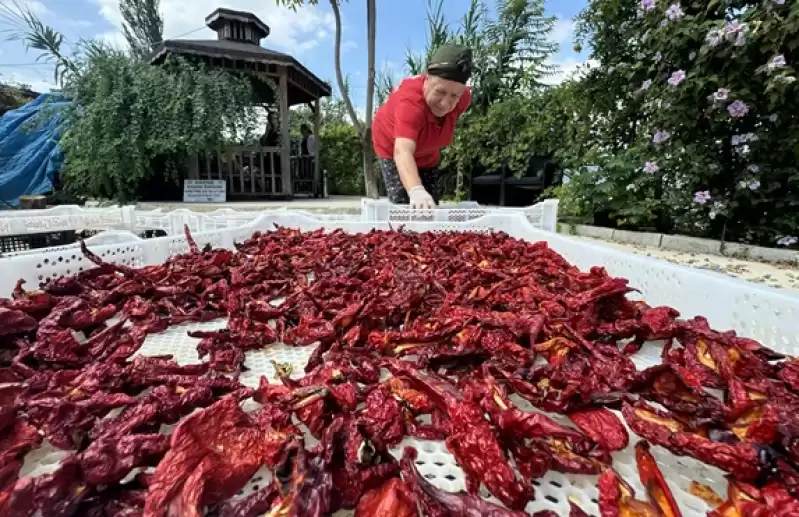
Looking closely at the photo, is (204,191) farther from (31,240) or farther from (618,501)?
(618,501)

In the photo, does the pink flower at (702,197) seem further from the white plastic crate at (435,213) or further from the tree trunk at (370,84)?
the tree trunk at (370,84)

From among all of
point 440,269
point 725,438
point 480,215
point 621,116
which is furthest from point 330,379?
point 621,116

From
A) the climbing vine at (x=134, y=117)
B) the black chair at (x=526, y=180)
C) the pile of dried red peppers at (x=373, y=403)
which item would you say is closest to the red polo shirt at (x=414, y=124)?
the pile of dried red peppers at (x=373, y=403)

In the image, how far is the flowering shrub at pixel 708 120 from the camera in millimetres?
3354

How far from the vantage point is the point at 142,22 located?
629 inches

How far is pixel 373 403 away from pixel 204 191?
7.61 m

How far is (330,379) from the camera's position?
0.68 meters

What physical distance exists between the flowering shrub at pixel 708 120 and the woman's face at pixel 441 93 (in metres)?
2.74

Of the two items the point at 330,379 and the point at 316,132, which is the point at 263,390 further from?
the point at 316,132

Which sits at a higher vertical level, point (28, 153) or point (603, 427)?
point (28, 153)

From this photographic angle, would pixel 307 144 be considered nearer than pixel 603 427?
No

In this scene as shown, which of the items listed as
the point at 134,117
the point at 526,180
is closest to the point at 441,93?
the point at 526,180

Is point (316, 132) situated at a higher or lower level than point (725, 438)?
higher

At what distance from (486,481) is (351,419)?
20 cm
